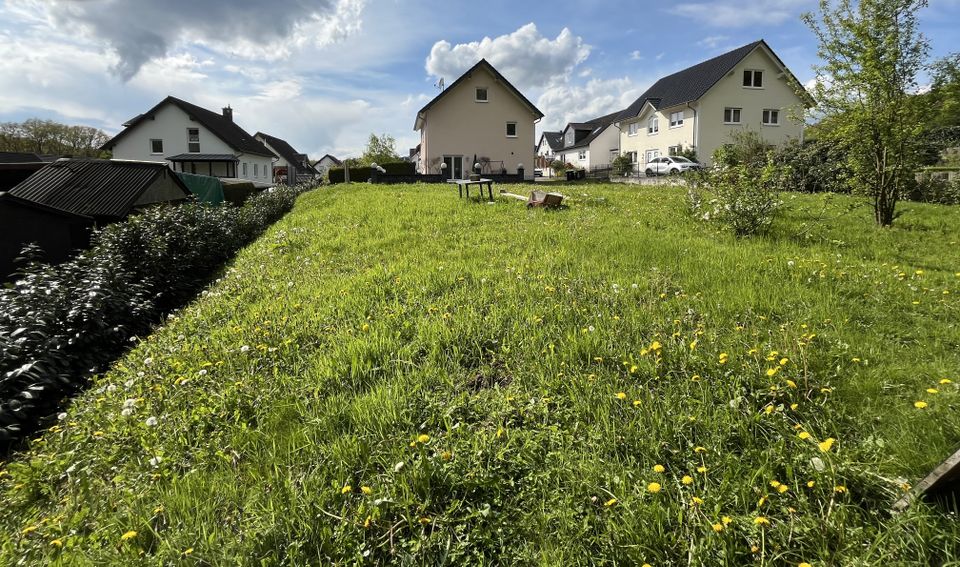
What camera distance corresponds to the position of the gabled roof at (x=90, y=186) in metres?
10.9

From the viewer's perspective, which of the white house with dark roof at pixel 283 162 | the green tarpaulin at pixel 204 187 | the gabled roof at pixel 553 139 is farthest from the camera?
the gabled roof at pixel 553 139

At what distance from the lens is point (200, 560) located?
215 cm

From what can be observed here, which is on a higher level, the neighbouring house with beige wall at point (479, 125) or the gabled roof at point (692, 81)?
the gabled roof at point (692, 81)

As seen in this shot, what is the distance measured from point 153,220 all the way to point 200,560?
31.8 ft

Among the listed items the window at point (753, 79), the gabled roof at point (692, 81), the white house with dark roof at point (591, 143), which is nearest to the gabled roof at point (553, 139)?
the white house with dark roof at point (591, 143)

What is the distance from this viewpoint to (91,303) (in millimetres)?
6223

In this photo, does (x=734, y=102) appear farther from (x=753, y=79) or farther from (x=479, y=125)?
(x=479, y=125)

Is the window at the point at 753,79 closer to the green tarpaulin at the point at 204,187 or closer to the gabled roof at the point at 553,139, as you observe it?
the green tarpaulin at the point at 204,187

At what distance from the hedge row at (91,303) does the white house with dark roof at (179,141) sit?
37557mm

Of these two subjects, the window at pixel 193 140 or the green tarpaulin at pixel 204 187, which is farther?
the window at pixel 193 140

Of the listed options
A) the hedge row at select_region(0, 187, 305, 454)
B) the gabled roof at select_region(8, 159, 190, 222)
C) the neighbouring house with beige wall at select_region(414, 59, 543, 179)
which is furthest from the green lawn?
the neighbouring house with beige wall at select_region(414, 59, 543, 179)

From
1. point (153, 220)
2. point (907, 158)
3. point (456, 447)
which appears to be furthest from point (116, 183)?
point (907, 158)

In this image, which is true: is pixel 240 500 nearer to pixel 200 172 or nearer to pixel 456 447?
pixel 456 447

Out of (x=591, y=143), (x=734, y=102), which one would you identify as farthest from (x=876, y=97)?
(x=591, y=143)
